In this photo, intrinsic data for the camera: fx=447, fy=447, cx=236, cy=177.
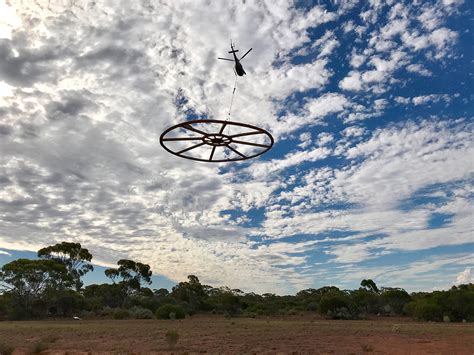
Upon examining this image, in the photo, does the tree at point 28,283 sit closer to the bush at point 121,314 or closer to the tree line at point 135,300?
the tree line at point 135,300

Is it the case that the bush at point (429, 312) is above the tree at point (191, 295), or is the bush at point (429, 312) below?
below

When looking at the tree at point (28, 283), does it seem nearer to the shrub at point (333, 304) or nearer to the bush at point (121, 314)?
the bush at point (121, 314)

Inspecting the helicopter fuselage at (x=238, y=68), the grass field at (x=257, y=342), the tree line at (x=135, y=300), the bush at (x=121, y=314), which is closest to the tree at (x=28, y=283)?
the tree line at (x=135, y=300)

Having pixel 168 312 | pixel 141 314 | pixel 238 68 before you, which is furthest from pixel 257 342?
pixel 141 314

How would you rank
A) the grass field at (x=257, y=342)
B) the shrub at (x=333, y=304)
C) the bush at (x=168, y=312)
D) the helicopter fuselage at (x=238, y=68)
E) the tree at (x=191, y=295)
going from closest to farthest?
the helicopter fuselage at (x=238, y=68), the grass field at (x=257, y=342), the bush at (x=168, y=312), the shrub at (x=333, y=304), the tree at (x=191, y=295)

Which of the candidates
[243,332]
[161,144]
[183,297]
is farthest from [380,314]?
[161,144]

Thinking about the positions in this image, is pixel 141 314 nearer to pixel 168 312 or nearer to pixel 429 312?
pixel 168 312

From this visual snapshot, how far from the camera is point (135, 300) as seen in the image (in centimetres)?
7106

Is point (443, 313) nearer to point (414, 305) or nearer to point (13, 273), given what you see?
point (414, 305)

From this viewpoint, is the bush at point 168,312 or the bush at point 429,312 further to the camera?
the bush at point 168,312

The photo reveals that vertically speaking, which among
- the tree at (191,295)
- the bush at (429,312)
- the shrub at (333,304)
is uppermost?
the tree at (191,295)

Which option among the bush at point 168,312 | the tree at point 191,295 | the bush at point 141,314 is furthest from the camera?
the tree at point 191,295

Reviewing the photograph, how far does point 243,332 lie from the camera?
103 feet

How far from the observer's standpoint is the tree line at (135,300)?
2045 inches
